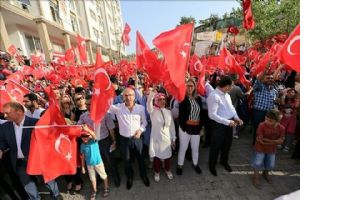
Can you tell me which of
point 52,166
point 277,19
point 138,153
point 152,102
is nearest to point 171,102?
point 152,102

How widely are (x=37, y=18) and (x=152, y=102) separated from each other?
1724 centimetres

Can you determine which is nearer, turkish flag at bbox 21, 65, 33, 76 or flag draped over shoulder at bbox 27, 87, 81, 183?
flag draped over shoulder at bbox 27, 87, 81, 183

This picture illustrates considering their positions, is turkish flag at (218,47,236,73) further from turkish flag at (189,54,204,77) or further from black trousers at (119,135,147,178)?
black trousers at (119,135,147,178)

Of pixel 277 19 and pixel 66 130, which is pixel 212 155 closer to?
pixel 66 130

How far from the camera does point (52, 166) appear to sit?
3.01 m

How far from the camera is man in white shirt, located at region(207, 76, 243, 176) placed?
399 cm

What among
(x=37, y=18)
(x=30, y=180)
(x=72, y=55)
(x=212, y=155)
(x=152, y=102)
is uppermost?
(x=37, y=18)

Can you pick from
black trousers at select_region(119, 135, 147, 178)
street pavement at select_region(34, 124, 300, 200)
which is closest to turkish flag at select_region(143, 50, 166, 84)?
black trousers at select_region(119, 135, 147, 178)

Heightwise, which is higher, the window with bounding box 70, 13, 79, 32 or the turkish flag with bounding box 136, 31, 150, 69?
the window with bounding box 70, 13, 79, 32

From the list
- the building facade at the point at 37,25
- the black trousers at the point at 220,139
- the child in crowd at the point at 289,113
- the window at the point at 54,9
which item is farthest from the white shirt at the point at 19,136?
the window at the point at 54,9

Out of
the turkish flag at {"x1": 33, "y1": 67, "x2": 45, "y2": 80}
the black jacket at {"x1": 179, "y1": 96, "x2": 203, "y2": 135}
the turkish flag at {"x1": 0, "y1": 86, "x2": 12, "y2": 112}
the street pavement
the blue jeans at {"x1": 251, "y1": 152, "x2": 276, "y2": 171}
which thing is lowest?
the street pavement

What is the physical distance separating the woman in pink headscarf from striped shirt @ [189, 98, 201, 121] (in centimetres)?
38

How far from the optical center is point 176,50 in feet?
12.1
